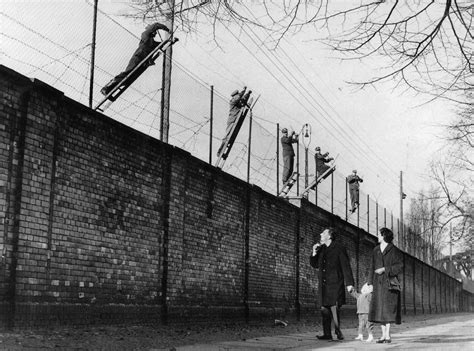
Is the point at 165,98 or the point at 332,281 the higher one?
the point at 165,98

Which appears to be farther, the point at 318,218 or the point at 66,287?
the point at 318,218

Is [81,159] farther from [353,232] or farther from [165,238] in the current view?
[353,232]

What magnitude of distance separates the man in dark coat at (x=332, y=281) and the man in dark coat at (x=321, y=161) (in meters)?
10.6

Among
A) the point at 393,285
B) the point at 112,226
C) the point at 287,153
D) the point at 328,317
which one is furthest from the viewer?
the point at 287,153

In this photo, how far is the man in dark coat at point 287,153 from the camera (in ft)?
58.9

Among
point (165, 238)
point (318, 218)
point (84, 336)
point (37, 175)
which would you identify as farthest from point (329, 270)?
point (318, 218)

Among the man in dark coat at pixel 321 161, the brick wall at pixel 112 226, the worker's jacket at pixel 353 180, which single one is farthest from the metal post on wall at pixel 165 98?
the worker's jacket at pixel 353 180

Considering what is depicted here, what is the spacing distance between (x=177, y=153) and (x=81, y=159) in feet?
9.08

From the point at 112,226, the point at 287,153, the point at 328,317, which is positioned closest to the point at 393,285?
the point at 328,317

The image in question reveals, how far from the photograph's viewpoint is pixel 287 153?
59.3 ft

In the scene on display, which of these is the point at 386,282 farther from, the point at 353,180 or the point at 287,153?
the point at 353,180

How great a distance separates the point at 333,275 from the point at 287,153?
797 centimetres

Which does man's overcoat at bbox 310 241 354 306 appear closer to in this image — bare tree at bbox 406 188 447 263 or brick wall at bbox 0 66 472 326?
brick wall at bbox 0 66 472 326

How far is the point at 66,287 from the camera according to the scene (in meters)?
8.12
